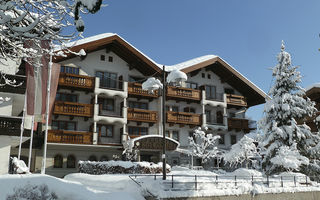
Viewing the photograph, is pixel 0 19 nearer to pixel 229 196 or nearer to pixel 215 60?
pixel 229 196

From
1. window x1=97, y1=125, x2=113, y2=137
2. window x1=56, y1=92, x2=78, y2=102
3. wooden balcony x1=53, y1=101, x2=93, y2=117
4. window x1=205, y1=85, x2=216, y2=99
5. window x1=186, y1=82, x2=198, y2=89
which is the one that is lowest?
window x1=97, y1=125, x2=113, y2=137

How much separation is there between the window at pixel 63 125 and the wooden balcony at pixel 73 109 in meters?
1.80

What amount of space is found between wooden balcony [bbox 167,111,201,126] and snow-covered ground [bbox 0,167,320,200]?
37.1 ft

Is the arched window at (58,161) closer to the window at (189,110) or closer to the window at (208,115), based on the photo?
the window at (189,110)

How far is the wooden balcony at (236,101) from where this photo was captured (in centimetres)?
3738

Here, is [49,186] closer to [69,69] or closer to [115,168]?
[115,168]

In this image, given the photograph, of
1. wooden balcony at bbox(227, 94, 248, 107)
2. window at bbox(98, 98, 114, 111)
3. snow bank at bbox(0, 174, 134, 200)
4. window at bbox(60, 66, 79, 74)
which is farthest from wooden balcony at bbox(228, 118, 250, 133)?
snow bank at bbox(0, 174, 134, 200)

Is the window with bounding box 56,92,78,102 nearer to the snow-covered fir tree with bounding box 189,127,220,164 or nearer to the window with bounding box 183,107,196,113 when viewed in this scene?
the window with bounding box 183,107,196,113

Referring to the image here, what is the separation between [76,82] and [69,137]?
16.9 ft

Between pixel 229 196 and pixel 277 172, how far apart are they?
30.8 feet

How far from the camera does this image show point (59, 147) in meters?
28.5

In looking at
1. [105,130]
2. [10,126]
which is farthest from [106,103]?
[10,126]

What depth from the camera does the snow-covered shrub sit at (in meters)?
10.9

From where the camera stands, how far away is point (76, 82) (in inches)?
1152
